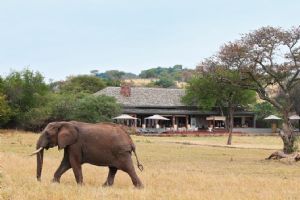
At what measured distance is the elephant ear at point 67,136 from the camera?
1504 cm

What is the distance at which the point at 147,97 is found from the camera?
93.8 metres

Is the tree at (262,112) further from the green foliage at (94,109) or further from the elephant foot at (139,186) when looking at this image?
the elephant foot at (139,186)

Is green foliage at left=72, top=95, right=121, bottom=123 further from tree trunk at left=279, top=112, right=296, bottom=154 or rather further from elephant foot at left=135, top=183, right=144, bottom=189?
elephant foot at left=135, top=183, right=144, bottom=189

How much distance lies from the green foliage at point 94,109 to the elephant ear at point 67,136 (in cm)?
5466

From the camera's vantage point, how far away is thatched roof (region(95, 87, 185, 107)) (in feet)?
298

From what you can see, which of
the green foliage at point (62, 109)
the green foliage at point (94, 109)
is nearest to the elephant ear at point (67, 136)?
the green foliage at point (94, 109)

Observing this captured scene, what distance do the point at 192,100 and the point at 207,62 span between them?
57537 millimetres

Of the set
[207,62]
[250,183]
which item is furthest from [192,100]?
[250,183]

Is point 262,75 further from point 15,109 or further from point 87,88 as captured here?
point 87,88

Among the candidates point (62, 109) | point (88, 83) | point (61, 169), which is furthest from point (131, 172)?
point (88, 83)

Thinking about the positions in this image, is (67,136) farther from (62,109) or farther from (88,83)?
(88,83)

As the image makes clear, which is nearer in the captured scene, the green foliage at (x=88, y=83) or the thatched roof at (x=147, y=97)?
the thatched roof at (x=147, y=97)

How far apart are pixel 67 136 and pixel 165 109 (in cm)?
7743

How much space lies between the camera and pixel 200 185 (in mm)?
15797
